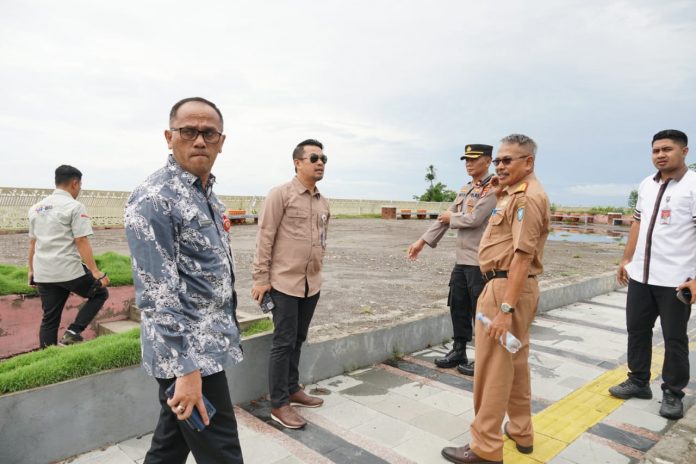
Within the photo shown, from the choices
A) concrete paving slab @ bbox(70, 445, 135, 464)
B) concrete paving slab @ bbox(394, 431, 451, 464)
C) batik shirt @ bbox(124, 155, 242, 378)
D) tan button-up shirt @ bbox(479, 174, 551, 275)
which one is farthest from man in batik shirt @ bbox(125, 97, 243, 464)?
tan button-up shirt @ bbox(479, 174, 551, 275)

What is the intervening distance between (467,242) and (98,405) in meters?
3.13

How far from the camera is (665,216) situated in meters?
3.63

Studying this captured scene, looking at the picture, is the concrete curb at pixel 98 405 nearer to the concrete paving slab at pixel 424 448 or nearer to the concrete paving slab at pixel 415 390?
the concrete paving slab at pixel 415 390

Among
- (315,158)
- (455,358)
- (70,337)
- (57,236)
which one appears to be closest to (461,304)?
(455,358)

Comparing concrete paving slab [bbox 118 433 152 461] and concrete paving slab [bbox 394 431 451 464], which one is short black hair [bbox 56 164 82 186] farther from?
concrete paving slab [bbox 394 431 451 464]

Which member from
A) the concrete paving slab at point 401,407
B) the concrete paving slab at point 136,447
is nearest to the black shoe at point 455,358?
the concrete paving slab at point 401,407

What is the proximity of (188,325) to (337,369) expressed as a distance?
263 cm

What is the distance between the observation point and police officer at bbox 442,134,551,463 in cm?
264

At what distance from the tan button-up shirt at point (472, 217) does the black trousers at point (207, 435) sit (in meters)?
2.80

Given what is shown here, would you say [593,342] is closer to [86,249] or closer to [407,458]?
[407,458]

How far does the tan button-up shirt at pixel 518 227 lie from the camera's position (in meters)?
2.63

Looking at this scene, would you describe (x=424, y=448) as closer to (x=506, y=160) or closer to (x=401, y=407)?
(x=401, y=407)

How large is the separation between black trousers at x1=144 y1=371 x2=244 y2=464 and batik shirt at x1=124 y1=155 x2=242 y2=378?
11 centimetres

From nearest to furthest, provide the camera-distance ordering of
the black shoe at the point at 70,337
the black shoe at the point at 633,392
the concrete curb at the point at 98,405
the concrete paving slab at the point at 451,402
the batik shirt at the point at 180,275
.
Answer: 1. the batik shirt at the point at 180,275
2. the concrete curb at the point at 98,405
3. the concrete paving slab at the point at 451,402
4. the black shoe at the point at 633,392
5. the black shoe at the point at 70,337
